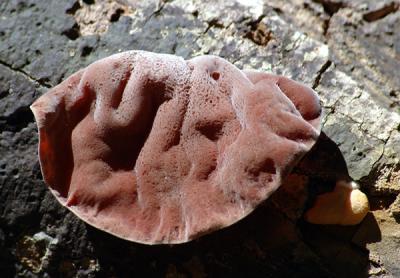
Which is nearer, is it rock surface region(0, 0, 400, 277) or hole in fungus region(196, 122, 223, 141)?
hole in fungus region(196, 122, 223, 141)

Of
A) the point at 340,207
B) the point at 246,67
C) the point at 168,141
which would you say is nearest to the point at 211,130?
the point at 168,141

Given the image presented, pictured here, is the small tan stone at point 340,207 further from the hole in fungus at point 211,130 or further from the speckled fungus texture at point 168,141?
the hole in fungus at point 211,130

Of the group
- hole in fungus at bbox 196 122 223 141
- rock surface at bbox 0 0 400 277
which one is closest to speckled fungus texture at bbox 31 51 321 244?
hole in fungus at bbox 196 122 223 141

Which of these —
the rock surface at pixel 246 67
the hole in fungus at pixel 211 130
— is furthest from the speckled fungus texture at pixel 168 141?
the rock surface at pixel 246 67

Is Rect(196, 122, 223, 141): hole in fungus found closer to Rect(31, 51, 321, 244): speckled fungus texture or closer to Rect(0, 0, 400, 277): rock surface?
Rect(31, 51, 321, 244): speckled fungus texture

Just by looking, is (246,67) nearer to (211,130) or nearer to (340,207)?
(211,130)
